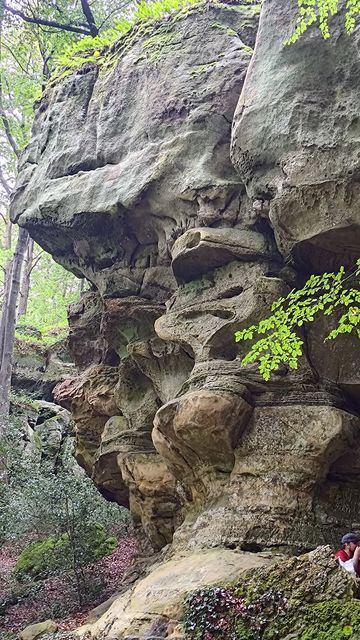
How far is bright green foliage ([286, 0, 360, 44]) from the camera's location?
23.0 ft

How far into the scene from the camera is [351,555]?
593 cm

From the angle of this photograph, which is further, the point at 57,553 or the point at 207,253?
the point at 57,553

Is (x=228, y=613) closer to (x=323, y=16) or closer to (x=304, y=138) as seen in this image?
(x=304, y=138)

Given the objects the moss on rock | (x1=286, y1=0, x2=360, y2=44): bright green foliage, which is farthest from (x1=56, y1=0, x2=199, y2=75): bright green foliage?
the moss on rock

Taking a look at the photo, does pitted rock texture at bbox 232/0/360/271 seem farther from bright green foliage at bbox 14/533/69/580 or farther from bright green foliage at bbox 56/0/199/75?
bright green foliage at bbox 14/533/69/580

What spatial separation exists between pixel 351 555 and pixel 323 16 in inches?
248

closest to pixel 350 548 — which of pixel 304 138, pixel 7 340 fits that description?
pixel 304 138

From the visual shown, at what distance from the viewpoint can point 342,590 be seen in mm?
4793

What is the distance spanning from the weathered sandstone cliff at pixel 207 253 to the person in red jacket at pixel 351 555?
0.95m

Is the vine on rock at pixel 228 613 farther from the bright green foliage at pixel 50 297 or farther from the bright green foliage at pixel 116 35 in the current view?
the bright green foliage at pixel 50 297

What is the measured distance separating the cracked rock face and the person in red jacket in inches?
38.2

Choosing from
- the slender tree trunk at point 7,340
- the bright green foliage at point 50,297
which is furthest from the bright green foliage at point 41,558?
the bright green foliage at point 50,297

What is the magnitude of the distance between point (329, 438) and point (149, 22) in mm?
8973

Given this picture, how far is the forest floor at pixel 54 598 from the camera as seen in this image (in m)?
9.92
